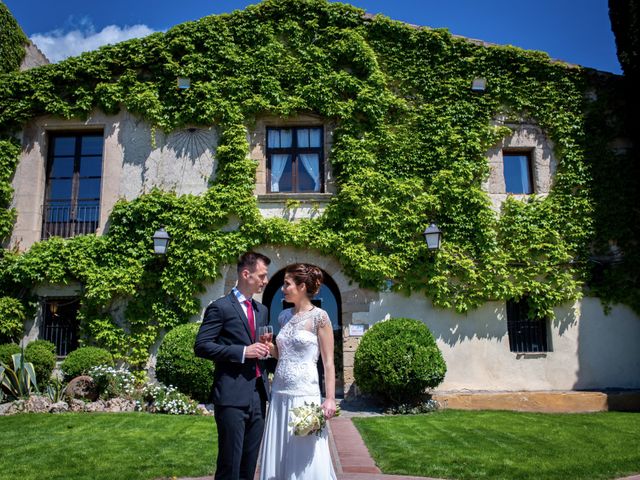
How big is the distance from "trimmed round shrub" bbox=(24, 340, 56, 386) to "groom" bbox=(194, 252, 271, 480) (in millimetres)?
8566

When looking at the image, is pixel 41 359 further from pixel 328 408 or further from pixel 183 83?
pixel 328 408

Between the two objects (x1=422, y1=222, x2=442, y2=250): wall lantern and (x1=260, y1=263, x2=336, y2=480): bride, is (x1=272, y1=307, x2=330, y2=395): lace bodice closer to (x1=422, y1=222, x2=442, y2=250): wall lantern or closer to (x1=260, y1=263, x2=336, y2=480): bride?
(x1=260, y1=263, x2=336, y2=480): bride

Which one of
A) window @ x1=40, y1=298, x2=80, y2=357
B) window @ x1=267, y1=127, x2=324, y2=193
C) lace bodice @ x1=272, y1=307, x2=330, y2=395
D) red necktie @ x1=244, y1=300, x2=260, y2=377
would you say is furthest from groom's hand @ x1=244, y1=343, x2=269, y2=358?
window @ x1=40, y1=298, x2=80, y2=357

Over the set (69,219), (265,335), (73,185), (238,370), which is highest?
(73,185)

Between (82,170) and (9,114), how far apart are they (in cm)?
199

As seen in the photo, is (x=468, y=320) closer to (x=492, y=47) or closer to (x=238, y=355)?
(x=492, y=47)

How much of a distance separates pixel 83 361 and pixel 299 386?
26.1 ft

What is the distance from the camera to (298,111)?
40.1 feet

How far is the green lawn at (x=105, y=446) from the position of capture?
17.8 ft

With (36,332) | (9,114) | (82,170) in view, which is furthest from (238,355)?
(9,114)

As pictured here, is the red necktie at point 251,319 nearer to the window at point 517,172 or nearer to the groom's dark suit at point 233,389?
the groom's dark suit at point 233,389

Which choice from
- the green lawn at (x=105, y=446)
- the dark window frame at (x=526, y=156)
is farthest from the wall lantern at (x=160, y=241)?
the dark window frame at (x=526, y=156)

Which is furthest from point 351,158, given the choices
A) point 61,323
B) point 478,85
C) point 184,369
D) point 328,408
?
point 328,408

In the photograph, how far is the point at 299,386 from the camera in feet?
13.5
